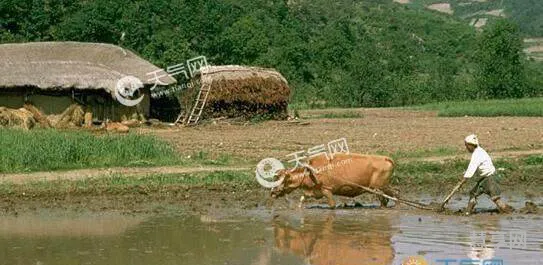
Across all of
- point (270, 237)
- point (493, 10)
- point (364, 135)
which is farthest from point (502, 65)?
point (493, 10)

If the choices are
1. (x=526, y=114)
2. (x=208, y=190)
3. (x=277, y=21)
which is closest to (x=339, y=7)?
(x=277, y=21)

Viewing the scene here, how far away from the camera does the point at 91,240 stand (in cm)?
1249

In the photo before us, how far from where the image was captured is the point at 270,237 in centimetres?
1276

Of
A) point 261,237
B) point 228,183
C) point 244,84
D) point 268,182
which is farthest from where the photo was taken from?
point 244,84

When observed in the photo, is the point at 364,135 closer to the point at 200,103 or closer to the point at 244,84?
→ the point at 244,84

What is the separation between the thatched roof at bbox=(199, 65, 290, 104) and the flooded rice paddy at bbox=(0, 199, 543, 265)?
18802mm

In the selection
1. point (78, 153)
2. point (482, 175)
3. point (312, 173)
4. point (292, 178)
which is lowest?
point (78, 153)

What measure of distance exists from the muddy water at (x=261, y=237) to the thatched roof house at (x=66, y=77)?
17.2 m

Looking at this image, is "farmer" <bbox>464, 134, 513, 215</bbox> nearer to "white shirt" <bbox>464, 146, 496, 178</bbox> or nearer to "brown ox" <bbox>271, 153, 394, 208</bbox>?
"white shirt" <bbox>464, 146, 496, 178</bbox>

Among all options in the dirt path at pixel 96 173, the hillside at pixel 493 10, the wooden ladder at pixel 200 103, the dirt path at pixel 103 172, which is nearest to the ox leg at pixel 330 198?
the dirt path at pixel 103 172

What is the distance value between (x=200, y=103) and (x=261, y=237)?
2157 cm

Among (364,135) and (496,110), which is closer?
(364,135)

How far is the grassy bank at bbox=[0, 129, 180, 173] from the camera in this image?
1988 cm

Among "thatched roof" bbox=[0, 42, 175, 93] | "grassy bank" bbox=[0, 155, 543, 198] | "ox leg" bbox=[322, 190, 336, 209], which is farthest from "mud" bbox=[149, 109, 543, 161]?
"ox leg" bbox=[322, 190, 336, 209]
